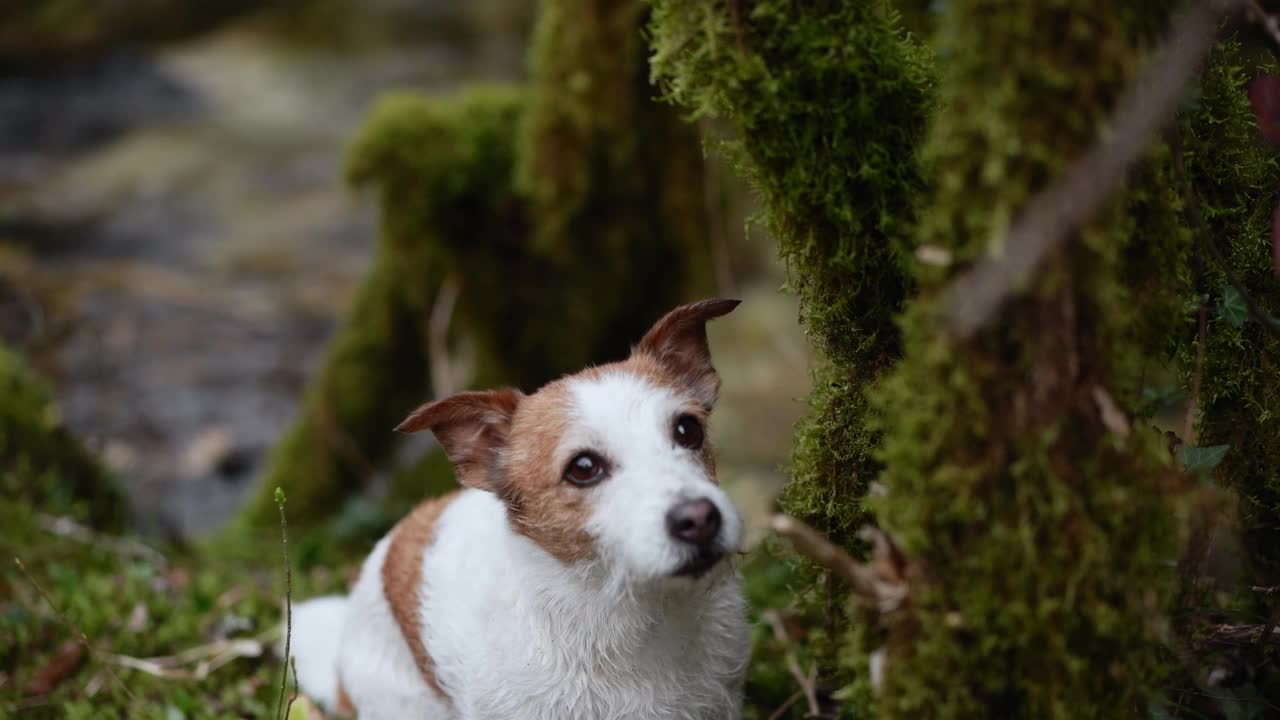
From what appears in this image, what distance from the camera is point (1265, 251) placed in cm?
261

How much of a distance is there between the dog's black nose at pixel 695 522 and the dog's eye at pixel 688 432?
37cm

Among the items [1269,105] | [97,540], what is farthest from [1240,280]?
[97,540]

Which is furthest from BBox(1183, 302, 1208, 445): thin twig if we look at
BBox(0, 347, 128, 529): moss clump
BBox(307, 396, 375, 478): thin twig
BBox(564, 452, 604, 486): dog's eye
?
BBox(307, 396, 375, 478): thin twig

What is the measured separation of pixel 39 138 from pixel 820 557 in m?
14.8

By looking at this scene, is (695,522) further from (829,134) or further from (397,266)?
(397,266)

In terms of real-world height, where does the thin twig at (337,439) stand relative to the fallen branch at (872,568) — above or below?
below

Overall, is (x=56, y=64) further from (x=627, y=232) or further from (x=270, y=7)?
(x=627, y=232)

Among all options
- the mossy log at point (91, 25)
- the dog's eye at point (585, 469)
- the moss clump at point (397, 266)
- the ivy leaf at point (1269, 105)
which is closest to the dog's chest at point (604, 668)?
the dog's eye at point (585, 469)

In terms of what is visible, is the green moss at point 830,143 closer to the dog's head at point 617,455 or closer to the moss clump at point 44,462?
the dog's head at point 617,455

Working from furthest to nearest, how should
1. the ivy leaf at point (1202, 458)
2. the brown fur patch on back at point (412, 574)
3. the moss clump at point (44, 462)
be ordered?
the moss clump at point (44, 462), the brown fur patch on back at point (412, 574), the ivy leaf at point (1202, 458)

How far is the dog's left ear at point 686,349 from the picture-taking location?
2932 millimetres

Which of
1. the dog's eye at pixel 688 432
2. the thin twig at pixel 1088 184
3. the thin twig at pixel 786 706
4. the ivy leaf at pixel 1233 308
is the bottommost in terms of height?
the thin twig at pixel 786 706

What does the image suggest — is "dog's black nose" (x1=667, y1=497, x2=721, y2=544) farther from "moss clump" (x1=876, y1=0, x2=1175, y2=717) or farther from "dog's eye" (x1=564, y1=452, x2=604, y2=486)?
"moss clump" (x1=876, y1=0, x2=1175, y2=717)

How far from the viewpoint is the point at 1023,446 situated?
190cm
